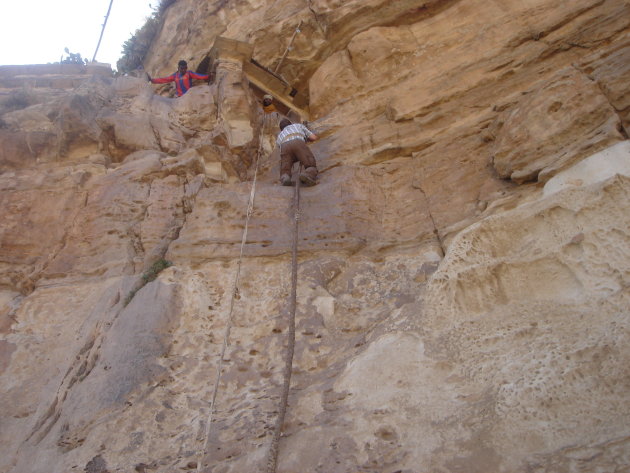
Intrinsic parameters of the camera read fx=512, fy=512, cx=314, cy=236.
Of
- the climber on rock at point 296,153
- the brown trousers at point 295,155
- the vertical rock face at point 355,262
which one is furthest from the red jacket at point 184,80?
the brown trousers at point 295,155

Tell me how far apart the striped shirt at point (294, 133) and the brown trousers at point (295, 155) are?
150 millimetres

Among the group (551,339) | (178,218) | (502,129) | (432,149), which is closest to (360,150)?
(432,149)

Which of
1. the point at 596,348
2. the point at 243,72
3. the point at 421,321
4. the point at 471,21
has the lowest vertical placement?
the point at 596,348

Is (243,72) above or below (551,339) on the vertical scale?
above

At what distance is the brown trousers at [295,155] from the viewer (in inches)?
292

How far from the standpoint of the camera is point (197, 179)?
23.8 feet

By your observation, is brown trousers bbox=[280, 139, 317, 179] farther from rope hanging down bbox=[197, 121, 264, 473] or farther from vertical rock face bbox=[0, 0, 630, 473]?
rope hanging down bbox=[197, 121, 264, 473]

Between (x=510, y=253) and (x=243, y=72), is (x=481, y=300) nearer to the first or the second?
(x=510, y=253)

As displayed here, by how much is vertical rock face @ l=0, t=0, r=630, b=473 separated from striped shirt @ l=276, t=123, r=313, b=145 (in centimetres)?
A: 32

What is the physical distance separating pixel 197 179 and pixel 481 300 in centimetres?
452

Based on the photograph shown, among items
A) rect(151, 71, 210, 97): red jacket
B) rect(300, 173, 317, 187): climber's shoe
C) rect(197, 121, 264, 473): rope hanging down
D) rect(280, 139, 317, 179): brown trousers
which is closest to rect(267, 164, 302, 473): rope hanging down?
rect(300, 173, 317, 187): climber's shoe

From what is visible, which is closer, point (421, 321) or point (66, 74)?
point (421, 321)

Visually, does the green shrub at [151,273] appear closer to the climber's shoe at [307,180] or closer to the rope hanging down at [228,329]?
the rope hanging down at [228,329]

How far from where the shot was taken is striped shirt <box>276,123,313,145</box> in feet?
25.6
